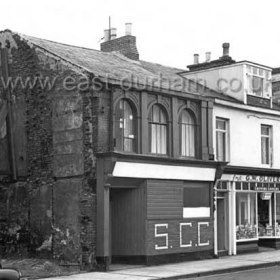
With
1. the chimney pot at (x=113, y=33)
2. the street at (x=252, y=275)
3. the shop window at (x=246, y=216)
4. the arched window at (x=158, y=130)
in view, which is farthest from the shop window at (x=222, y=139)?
the chimney pot at (x=113, y=33)

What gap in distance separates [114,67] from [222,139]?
5.43m

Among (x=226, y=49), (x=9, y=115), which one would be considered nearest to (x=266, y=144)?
(x=226, y=49)

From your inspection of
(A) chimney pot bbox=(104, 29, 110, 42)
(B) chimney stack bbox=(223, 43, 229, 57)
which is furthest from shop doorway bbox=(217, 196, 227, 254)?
(A) chimney pot bbox=(104, 29, 110, 42)

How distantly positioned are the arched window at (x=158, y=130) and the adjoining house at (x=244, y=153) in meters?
3.12

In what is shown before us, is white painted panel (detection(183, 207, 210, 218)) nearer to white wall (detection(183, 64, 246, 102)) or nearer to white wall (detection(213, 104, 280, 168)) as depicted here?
white wall (detection(213, 104, 280, 168))

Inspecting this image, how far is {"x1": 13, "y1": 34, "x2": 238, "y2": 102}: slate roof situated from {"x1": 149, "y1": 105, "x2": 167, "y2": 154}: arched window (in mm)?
912

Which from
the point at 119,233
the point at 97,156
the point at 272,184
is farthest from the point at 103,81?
the point at 272,184

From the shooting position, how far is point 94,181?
743 inches

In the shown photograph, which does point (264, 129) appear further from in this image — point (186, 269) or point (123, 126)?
point (186, 269)

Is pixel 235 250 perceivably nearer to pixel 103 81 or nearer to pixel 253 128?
pixel 253 128

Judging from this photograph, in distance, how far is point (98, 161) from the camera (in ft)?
61.9

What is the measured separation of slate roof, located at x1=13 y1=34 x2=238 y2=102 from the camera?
20484 mm

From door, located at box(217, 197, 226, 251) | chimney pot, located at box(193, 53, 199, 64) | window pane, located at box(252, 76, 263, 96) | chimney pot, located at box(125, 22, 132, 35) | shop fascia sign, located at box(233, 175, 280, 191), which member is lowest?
door, located at box(217, 197, 226, 251)

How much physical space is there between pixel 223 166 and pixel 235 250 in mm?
3612
